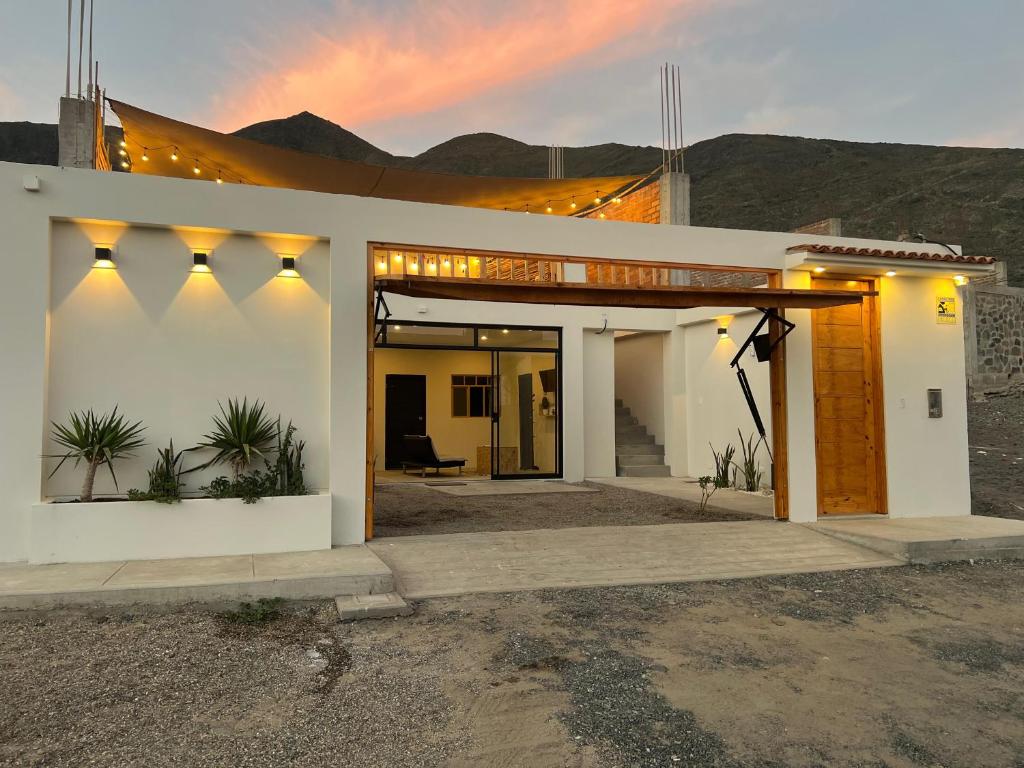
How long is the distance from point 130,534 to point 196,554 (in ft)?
1.58

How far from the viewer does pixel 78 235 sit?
206 inches

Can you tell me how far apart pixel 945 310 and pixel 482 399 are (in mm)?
7499

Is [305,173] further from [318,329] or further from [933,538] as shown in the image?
[933,538]

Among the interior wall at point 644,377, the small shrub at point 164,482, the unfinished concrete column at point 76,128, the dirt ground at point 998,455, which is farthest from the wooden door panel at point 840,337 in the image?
the unfinished concrete column at point 76,128

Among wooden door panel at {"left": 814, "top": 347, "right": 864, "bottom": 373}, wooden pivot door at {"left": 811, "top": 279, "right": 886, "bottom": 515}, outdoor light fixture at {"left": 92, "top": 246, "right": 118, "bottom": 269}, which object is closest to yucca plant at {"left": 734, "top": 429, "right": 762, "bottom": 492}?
wooden pivot door at {"left": 811, "top": 279, "right": 886, "bottom": 515}

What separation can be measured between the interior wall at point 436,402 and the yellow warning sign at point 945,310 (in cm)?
757

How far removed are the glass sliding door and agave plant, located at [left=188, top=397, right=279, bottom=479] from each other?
554 cm

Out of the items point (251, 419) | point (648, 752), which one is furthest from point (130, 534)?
point (648, 752)

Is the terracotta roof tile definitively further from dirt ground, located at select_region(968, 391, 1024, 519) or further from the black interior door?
the black interior door

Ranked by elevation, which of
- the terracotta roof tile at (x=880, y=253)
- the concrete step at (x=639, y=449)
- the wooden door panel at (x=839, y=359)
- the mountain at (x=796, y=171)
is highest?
the mountain at (x=796, y=171)

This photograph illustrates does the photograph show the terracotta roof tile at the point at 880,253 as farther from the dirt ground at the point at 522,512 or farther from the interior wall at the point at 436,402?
the interior wall at the point at 436,402

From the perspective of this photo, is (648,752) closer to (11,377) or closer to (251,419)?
(251,419)

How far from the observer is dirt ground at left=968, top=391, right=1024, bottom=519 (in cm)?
825

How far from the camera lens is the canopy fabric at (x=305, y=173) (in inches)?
388
